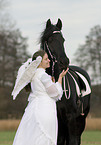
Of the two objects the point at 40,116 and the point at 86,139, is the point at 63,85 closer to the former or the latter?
the point at 40,116

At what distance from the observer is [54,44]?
7332 millimetres

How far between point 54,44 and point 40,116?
2.11 metres

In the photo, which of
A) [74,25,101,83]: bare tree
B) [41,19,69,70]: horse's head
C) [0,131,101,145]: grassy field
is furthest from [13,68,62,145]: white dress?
[74,25,101,83]: bare tree

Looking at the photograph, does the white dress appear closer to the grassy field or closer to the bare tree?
the grassy field

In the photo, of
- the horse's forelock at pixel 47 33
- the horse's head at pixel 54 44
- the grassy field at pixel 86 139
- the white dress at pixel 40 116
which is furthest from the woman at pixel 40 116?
the grassy field at pixel 86 139

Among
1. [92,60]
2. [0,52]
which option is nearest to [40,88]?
[0,52]

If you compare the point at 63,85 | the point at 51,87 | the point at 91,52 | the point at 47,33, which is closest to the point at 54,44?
the point at 47,33

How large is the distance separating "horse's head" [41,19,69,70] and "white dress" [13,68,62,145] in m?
1.23

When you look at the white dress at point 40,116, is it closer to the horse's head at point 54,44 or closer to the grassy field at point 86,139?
the horse's head at point 54,44

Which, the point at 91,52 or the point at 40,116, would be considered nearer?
the point at 40,116

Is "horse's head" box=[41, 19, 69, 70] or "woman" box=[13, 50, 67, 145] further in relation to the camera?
"horse's head" box=[41, 19, 69, 70]

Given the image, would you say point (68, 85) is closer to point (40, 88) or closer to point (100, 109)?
point (40, 88)

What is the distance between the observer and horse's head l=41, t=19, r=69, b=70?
7.10 meters

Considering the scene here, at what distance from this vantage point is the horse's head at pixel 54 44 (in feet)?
23.3
